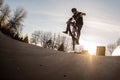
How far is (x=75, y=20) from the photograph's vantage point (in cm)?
916

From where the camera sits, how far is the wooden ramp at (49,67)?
8.98ft

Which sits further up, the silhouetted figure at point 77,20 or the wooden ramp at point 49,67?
the silhouetted figure at point 77,20

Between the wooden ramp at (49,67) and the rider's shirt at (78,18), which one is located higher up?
the rider's shirt at (78,18)

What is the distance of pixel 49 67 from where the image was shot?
329 cm

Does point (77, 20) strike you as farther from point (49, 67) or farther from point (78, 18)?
point (49, 67)

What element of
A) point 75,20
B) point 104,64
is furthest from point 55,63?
point 75,20

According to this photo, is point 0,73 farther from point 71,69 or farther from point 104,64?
point 104,64

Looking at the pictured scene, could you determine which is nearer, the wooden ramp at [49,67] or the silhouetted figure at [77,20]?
the wooden ramp at [49,67]

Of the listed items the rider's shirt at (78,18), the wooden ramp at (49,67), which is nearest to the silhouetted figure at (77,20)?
the rider's shirt at (78,18)

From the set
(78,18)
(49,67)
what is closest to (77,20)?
(78,18)

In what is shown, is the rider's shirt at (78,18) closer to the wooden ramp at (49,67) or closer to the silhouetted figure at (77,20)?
the silhouetted figure at (77,20)

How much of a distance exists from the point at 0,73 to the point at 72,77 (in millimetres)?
1020

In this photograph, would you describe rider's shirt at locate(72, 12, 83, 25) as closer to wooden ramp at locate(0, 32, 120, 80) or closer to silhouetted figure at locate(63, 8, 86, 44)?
silhouetted figure at locate(63, 8, 86, 44)

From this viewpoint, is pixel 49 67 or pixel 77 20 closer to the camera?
pixel 49 67
